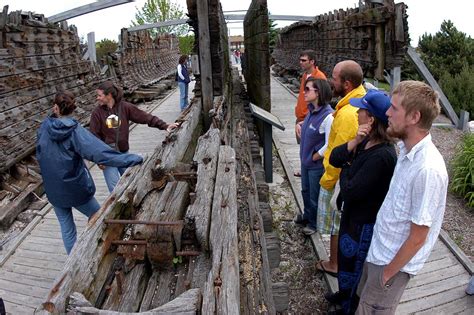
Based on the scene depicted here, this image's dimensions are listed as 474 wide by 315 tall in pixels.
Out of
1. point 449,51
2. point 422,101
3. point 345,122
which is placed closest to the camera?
point 422,101

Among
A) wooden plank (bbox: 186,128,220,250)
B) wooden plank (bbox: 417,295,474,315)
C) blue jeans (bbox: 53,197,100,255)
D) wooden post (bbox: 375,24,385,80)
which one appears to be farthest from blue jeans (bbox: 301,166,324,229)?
wooden post (bbox: 375,24,385,80)

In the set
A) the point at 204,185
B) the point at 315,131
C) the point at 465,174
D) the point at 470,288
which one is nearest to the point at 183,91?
the point at 465,174

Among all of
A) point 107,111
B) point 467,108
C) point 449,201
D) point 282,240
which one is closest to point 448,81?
point 467,108

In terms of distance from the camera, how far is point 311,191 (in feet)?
14.4

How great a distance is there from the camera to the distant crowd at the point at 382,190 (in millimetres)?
2082

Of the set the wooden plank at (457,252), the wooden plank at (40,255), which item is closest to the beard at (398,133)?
the wooden plank at (457,252)

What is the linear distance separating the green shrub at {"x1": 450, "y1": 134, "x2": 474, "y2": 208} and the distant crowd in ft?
10.3

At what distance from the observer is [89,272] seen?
221cm

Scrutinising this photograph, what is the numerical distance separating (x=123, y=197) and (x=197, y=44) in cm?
463

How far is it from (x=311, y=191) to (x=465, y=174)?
124 inches

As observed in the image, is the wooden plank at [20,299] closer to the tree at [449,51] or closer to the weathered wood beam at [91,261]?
the weathered wood beam at [91,261]

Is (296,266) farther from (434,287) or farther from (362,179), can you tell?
(362,179)

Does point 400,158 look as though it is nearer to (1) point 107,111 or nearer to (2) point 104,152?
(2) point 104,152

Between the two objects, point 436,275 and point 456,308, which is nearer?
point 456,308
